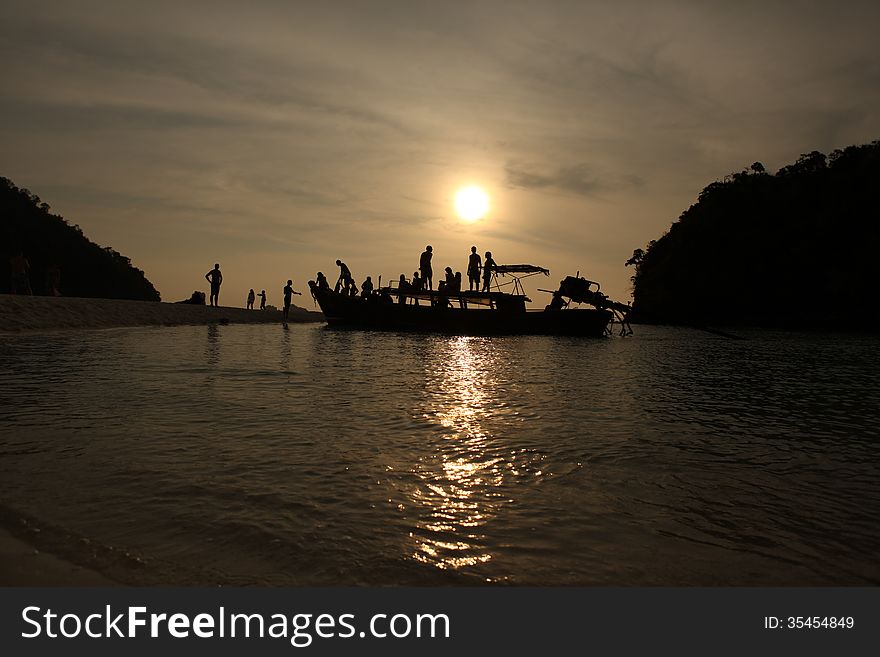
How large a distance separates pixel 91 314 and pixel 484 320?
21504mm

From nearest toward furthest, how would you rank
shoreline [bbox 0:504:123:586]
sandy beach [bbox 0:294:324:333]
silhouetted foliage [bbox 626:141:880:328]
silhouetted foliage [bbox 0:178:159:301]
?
1. shoreline [bbox 0:504:123:586]
2. sandy beach [bbox 0:294:324:333]
3. silhouetted foliage [bbox 626:141:880:328]
4. silhouetted foliage [bbox 0:178:159:301]

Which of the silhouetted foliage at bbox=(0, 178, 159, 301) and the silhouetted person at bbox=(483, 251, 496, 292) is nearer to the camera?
the silhouetted person at bbox=(483, 251, 496, 292)

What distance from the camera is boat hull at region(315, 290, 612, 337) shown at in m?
34.2

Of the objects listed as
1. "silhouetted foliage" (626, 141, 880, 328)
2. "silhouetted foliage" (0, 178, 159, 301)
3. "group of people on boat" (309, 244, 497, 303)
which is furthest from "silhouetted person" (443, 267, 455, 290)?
"silhouetted foliage" (0, 178, 159, 301)

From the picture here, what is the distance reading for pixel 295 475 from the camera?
17.5 feet

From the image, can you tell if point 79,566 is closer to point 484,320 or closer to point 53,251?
point 484,320

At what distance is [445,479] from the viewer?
5.33 meters

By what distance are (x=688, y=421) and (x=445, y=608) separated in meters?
6.77

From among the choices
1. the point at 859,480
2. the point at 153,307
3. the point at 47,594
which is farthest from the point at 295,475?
the point at 153,307

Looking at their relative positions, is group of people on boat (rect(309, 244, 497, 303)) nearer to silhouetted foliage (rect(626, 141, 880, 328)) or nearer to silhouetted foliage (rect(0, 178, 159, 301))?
silhouetted foliage (rect(626, 141, 880, 328))

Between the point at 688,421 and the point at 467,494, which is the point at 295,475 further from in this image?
the point at 688,421

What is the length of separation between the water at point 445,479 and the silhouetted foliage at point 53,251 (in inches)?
2962

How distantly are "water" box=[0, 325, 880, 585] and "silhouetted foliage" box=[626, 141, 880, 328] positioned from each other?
42.3m

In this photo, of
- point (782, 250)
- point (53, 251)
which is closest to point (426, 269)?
point (782, 250)
